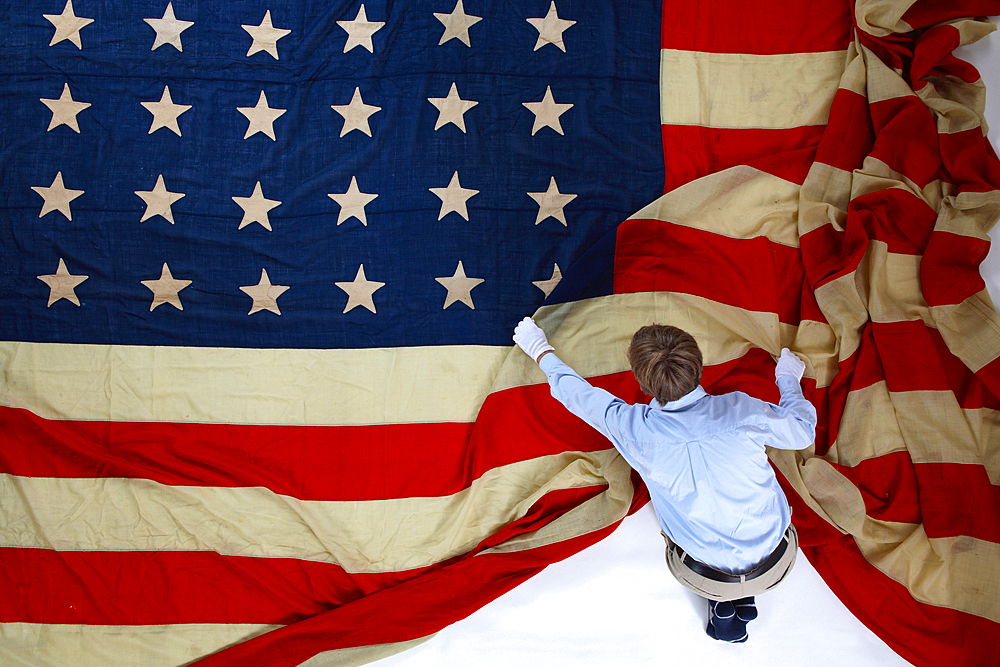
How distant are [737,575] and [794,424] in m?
0.37

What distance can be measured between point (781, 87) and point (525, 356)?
1.08 meters

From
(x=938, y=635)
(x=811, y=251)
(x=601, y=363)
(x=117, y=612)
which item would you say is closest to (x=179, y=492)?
(x=117, y=612)

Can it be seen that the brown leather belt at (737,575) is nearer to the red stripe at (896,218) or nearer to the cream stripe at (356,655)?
the cream stripe at (356,655)

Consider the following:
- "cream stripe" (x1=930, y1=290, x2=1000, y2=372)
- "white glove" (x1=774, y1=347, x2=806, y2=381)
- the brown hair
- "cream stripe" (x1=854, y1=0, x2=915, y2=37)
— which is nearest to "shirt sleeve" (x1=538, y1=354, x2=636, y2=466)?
the brown hair

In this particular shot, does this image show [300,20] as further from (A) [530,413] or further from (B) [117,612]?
(B) [117,612]

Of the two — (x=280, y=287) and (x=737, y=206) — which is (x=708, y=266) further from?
(x=280, y=287)

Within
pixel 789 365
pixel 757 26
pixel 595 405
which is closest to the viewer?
pixel 595 405

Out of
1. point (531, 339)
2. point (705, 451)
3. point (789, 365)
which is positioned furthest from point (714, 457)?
point (531, 339)

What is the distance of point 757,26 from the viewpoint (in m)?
1.79

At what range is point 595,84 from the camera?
176cm

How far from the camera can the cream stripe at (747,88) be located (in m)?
1.75

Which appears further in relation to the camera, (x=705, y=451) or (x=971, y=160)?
(x=971, y=160)

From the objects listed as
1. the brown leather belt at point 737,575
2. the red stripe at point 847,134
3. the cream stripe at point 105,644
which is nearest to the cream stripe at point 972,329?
the red stripe at point 847,134

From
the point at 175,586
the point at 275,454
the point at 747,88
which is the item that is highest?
the point at 747,88
